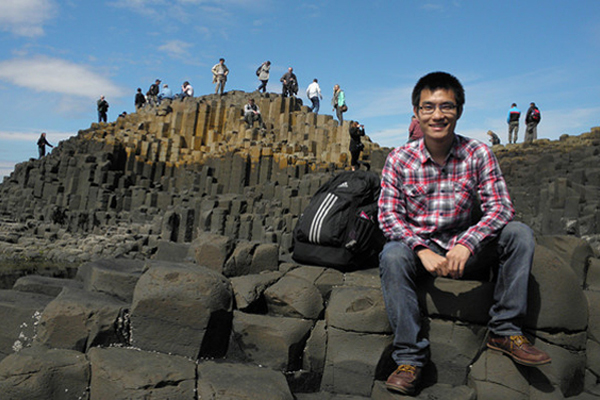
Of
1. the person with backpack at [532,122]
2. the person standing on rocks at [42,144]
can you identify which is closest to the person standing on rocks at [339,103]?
the person with backpack at [532,122]

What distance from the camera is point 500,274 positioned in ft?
10.7

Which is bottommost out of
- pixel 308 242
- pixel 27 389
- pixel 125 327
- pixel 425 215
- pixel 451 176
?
pixel 27 389

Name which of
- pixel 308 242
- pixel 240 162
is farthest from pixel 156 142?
pixel 308 242

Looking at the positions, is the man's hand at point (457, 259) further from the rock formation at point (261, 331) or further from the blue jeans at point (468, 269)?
the rock formation at point (261, 331)

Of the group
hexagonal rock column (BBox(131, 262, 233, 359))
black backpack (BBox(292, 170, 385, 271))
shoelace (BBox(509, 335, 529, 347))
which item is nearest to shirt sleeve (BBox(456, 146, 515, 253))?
shoelace (BBox(509, 335, 529, 347))

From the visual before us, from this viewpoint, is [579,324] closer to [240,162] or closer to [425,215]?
[425,215]

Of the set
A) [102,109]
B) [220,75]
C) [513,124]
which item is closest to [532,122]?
[513,124]

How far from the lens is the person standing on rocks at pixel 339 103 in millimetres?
29000

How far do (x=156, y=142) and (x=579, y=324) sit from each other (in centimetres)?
3271

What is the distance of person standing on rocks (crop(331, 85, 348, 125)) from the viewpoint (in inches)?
1142

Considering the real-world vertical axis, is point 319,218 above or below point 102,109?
below

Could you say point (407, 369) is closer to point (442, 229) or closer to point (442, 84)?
point (442, 229)

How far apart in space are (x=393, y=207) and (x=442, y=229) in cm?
38

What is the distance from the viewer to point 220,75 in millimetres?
37219
